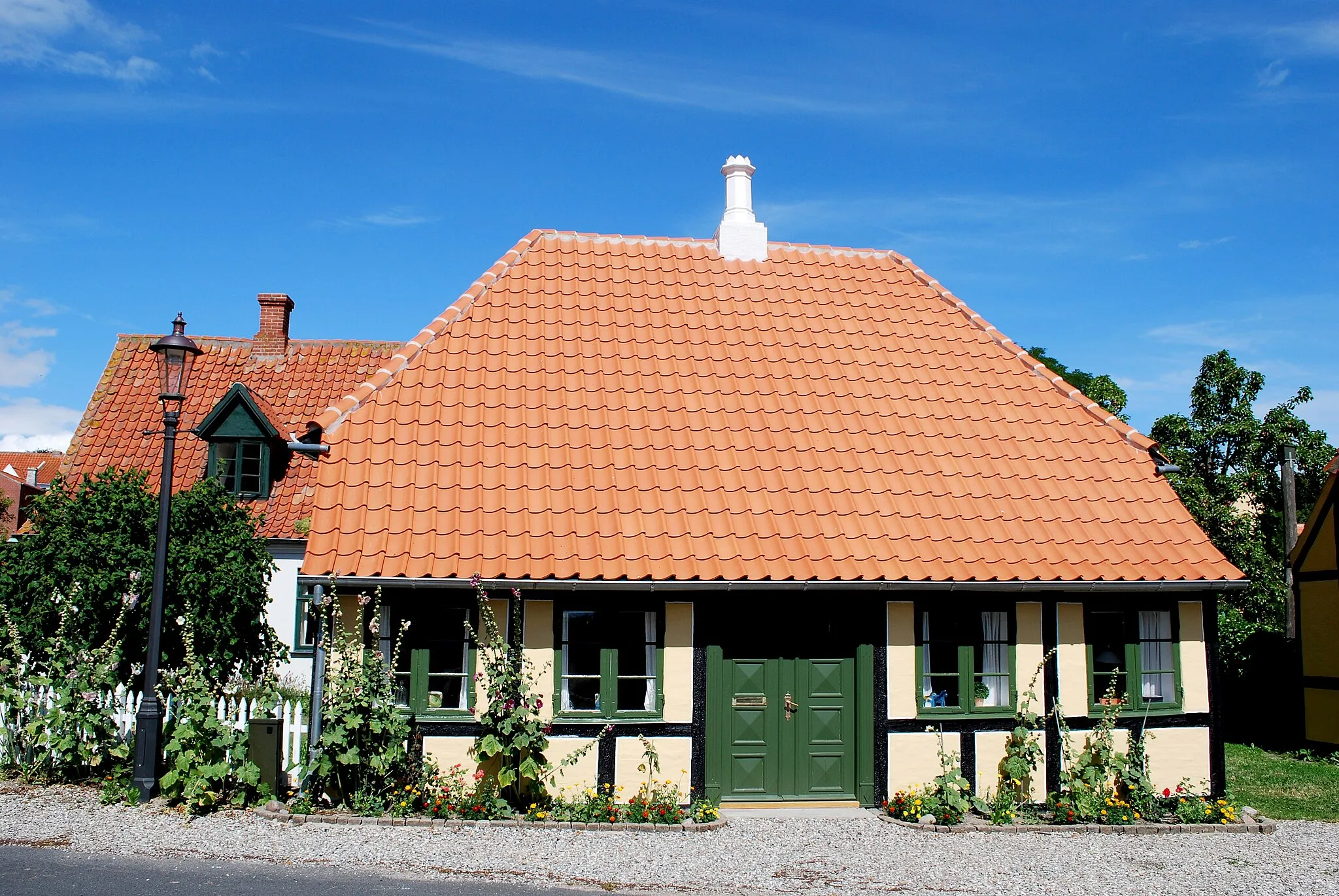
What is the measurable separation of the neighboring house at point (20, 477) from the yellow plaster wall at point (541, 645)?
18.1m

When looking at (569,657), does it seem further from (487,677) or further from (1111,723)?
(1111,723)

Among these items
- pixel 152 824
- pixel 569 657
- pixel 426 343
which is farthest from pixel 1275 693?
pixel 152 824

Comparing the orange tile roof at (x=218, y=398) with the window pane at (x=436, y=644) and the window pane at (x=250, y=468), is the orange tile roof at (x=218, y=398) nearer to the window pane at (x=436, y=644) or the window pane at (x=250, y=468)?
the window pane at (x=250, y=468)

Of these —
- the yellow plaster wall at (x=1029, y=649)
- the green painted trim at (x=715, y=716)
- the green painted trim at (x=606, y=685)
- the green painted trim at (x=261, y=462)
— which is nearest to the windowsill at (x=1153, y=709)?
the yellow plaster wall at (x=1029, y=649)

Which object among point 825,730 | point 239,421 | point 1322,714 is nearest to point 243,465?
point 239,421

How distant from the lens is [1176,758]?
10.9 m

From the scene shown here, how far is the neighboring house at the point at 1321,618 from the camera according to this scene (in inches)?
656

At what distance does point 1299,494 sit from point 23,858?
22695 mm

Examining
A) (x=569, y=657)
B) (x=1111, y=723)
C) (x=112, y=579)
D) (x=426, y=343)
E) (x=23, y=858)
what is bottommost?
(x=23, y=858)

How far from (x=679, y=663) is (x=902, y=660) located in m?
2.37

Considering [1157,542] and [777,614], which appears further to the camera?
[1157,542]

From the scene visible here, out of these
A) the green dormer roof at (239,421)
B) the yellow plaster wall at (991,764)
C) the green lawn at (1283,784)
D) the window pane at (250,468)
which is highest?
the green dormer roof at (239,421)

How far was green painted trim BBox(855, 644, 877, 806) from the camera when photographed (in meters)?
10.3

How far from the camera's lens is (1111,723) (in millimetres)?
10438
